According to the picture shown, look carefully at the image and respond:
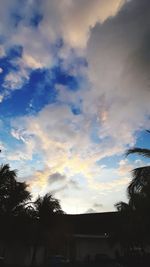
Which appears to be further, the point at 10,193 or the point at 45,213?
the point at 45,213

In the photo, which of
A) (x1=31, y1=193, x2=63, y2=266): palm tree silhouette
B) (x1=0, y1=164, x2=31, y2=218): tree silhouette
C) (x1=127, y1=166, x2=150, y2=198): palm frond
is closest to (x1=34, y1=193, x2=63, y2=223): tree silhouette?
(x1=31, y1=193, x2=63, y2=266): palm tree silhouette

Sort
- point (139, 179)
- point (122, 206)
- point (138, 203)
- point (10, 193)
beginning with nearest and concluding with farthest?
point (139, 179) → point (138, 203) → point (10, 193) → point (122, 206)

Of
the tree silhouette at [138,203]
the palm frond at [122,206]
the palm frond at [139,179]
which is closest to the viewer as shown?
the palm frond at [139,179]

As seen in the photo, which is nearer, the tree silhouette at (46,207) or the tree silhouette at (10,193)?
the tree silhouette at (10,193)

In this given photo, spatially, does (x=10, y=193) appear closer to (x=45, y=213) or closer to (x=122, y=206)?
(x=45, y=213)

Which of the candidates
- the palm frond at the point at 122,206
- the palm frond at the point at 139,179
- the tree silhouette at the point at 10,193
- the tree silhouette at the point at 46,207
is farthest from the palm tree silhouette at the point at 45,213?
the palm frond at the point at 139,179

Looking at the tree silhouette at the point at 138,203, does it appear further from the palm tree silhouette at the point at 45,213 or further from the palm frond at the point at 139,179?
the palm tree silhouette at the point at 45,213

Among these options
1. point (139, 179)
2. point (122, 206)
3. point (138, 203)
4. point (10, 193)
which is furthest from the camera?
point (122, 206)

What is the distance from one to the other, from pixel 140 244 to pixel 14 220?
510 inches

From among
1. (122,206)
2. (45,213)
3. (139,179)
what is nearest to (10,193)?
(45,213)

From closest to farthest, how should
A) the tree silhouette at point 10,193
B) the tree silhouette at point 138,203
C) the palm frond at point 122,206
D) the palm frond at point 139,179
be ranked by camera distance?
the palm frond at point 139,179
the tree silhouette at point 138,203
the tree silhouette at point 10,193
the palm frond at point 122,206

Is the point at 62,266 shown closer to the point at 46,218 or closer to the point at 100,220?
the point at 46,218

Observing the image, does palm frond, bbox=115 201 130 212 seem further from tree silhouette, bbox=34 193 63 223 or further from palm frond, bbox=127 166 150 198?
palm frond, bbox=127 166 150 198

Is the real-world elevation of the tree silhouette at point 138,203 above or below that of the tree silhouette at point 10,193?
below
